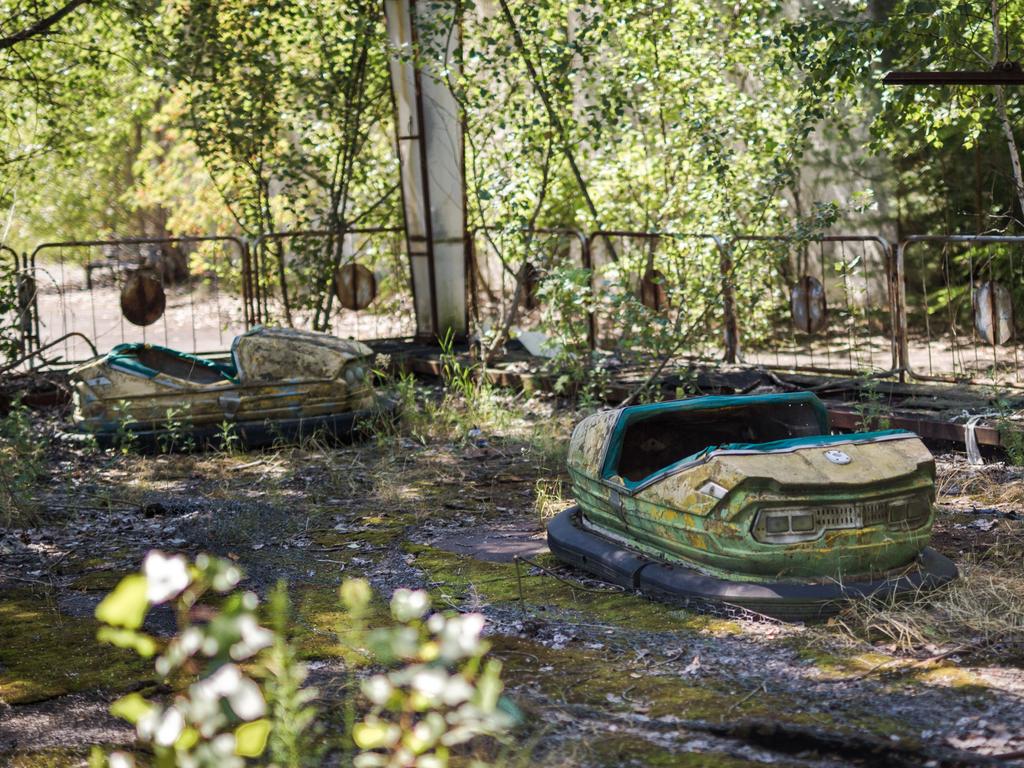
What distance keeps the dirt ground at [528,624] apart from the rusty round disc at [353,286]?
3.61m

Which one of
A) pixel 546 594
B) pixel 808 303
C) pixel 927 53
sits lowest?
pixel 546 594

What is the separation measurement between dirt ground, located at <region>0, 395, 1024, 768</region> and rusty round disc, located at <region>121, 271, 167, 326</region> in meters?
3.10

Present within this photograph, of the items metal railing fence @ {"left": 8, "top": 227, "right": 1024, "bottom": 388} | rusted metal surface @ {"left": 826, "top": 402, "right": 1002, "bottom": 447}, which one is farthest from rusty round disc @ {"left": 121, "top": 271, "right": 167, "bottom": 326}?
rusted metal surface @ {"left": 826, "top": 402, "right": 1002, "bottom": 447}

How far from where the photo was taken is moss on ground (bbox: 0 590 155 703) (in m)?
4.23

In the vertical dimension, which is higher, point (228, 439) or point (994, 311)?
point (994, 311)

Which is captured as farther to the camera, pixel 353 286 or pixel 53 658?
pixel 353 286

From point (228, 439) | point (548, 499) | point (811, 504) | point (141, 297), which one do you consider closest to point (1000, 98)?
point (548, 499)

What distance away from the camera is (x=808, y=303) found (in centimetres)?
A: 885

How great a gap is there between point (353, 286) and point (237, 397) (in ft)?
10.9

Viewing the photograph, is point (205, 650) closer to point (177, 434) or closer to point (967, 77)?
point (967, 77)

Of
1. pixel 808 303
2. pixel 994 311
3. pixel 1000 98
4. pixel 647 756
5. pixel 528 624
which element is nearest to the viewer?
pixel 647 756

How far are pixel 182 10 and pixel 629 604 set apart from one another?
8051mm

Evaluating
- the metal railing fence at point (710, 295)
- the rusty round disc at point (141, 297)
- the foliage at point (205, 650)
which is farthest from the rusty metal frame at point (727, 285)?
the foliage at point (205, 650)

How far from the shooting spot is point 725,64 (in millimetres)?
10430
